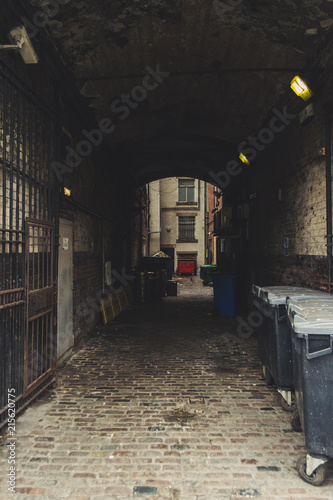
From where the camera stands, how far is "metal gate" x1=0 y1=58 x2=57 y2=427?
327 centimetres

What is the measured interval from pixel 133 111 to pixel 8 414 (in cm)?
599

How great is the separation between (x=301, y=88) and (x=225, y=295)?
5647 millimetres

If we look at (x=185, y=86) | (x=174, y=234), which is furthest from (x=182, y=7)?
(x=174, y=234)

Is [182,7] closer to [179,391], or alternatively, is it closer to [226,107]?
[226,107]

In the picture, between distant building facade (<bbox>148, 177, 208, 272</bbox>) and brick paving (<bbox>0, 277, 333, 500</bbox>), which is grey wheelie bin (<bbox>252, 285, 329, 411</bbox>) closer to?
brick paving (<bbox>0, 277, 333, 500</bbox>)

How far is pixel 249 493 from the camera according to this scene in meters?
2.40

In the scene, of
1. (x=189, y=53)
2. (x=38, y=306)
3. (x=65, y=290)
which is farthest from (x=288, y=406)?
(x=189, y=53)

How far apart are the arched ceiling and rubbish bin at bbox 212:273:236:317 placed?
399 centimetres

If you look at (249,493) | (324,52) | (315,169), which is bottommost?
(249,493)

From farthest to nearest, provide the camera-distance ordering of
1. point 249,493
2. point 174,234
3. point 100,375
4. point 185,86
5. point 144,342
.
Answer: point 174,234 < point 144,342 < point 185,86 < point 100,375 < point 249,493

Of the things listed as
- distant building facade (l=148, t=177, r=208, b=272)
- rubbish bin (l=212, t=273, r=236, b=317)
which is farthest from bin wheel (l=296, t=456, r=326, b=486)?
distant building facade (l=148, t=177, r=208, b=272)

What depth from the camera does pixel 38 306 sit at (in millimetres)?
3994

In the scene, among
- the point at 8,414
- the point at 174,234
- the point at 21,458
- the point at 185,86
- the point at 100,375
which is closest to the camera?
the point at 21,458

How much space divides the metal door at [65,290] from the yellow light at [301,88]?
167 inches
